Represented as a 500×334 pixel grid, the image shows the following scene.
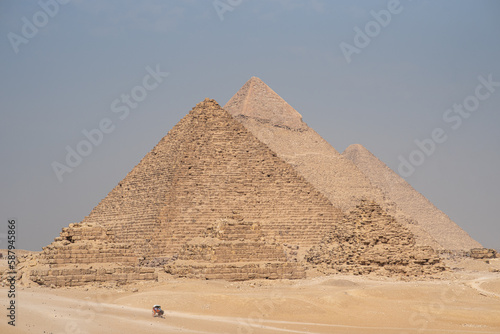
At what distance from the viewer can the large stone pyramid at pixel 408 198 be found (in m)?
106

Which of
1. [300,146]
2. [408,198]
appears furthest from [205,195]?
[408,198]

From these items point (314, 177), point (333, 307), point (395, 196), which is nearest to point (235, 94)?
point (314, 177)

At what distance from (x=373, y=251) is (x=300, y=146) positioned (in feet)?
183

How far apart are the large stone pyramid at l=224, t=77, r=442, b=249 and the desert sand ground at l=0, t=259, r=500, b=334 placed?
59149mm

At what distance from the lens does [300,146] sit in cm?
9106

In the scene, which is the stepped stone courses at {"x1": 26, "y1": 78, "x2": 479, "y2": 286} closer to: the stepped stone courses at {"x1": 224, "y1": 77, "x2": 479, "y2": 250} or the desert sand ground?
the stepped stone courses at {"x1": 224, "y1": 77, "x2": 479, "y2": 250}

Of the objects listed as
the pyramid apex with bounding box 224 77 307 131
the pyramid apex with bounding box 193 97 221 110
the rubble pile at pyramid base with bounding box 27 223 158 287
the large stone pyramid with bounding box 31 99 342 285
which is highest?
the pyramid apex with bounding box 224 77 307 131

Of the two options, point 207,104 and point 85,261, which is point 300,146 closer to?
point 207,104

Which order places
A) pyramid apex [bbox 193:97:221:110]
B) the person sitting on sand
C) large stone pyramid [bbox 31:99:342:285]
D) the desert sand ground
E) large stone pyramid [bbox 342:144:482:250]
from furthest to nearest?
large stone pyramid [bbox 342:144:482:250] → pyramid apex [bbox 193:97:221:110] → large stone pyramid [bbox 31:99:342:285] → the person sitting on sand → the desert sand ground

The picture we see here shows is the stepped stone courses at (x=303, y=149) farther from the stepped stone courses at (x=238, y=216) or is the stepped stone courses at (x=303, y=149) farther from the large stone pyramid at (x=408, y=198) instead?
the large stone pyramid at (x=408, y=198)

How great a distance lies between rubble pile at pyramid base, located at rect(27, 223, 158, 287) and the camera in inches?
1012

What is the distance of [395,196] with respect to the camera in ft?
375

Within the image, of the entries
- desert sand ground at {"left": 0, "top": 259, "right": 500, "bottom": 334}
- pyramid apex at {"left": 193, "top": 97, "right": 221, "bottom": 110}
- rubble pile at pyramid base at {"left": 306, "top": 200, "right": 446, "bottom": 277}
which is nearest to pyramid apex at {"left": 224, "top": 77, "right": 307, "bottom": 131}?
pyramid apex at {"left": 193, "top": 97, "right": 221, "bottom": 110}

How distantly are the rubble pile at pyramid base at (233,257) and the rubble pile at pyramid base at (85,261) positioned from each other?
2.86m
